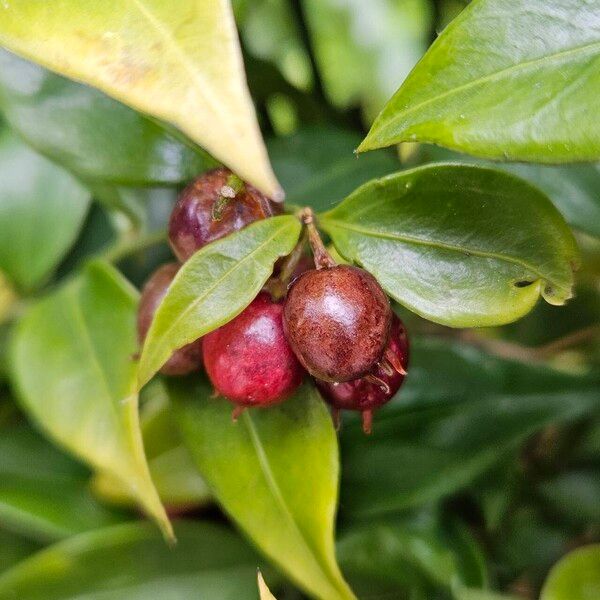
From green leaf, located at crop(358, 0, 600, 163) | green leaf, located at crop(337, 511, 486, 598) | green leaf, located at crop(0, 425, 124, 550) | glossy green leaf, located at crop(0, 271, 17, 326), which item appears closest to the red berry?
green leaf, located at crop(358, 0, 600, 163)

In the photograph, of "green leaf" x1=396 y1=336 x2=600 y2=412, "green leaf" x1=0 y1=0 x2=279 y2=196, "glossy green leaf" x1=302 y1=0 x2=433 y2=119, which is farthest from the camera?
"glossy green leaf" x1=302 y1=0 x2=433 y2=119

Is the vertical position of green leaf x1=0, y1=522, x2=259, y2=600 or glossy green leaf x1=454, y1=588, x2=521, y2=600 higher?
glossy green leaf x1=454, y1=588, x2=521, y2=600

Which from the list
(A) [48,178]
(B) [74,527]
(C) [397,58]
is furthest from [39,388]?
(C) [397,58]

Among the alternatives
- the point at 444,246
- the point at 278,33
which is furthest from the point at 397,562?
the point at 278,33

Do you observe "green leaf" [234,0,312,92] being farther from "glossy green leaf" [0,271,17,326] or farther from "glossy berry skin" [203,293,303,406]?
"glossy berry skin" [203,293,303,406]

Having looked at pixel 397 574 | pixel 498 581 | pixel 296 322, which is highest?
pixel 296 322

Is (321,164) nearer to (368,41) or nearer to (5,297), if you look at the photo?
(5,297)

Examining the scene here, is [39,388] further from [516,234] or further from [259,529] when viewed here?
[516,234]
